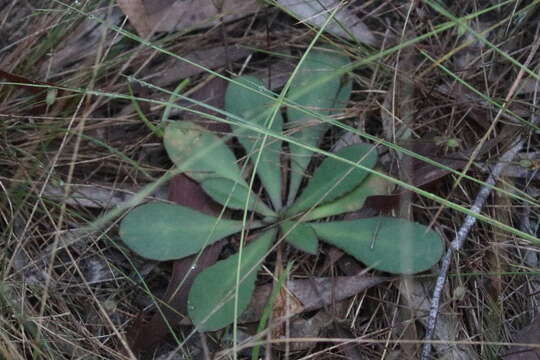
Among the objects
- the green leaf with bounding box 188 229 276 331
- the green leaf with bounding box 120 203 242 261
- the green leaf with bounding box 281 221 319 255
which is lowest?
the green leaf with bounding box 188 229 276 331

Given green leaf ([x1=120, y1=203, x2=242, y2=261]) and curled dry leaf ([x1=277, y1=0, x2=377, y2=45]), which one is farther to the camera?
curled dry leaf ([x1=277, y1=0, x2=377, y2=45])

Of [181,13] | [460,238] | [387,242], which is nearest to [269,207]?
[387,242]

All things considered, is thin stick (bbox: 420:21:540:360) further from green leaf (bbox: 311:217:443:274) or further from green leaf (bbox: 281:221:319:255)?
green leaf (bbox: 281:221:319:255)

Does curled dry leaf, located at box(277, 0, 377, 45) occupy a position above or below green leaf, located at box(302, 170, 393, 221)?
above

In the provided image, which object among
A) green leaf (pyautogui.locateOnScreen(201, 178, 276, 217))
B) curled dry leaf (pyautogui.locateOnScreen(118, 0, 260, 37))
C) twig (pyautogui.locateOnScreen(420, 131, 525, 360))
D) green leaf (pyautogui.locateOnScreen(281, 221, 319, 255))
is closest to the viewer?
twig (pyautogui.locateOnScreen(420, 131, 525, 360))

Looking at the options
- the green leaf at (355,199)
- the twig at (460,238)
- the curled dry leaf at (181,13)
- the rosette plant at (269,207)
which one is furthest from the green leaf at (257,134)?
the twig at (460,238)

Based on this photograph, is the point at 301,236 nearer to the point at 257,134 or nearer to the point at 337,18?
the point at 257,134

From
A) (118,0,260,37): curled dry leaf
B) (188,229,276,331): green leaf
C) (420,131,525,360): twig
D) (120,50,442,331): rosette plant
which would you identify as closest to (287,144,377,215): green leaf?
(120,50,442,331): rosette plant

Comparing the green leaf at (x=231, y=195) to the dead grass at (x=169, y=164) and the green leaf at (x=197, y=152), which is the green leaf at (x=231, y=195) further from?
the dead grass at (x=169, y=164)
